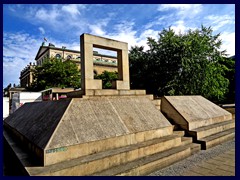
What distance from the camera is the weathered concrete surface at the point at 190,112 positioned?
6.71 m

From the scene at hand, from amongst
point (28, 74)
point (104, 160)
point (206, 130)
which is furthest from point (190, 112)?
point (28, 74)

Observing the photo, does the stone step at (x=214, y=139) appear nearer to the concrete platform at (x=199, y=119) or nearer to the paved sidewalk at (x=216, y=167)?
the concrete platform at (x=199, y=119)

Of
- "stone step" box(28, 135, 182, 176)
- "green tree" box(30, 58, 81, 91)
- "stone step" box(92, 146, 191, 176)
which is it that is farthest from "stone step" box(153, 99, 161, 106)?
"green tree" box(30, 58, 81, 91)

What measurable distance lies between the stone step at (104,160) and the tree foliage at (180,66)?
1178cm

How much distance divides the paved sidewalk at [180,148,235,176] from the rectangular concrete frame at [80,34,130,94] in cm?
373

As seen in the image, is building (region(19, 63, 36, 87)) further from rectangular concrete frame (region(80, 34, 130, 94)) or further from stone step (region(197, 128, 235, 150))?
stone step (region(197, 128, 235, 150))

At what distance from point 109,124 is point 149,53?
14.7m

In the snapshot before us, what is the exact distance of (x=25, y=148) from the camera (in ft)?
15.1

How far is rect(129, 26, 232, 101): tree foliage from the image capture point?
52.9ft

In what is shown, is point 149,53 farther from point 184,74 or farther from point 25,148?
point 25,148

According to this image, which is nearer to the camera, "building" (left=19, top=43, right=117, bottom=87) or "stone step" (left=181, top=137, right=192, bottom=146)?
"stone step" (left=181, top=137, right=192, bottom=146)

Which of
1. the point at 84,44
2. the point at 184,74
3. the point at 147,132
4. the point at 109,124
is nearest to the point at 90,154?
the point at 109,124

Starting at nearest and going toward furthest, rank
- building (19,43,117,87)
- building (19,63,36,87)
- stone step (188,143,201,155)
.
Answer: stone step (188,143,201,155) < building (19,63,36,87) < building (19,43,117,87)

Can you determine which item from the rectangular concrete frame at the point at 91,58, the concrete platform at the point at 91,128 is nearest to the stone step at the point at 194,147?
the concrete platform at the point at 91,128
